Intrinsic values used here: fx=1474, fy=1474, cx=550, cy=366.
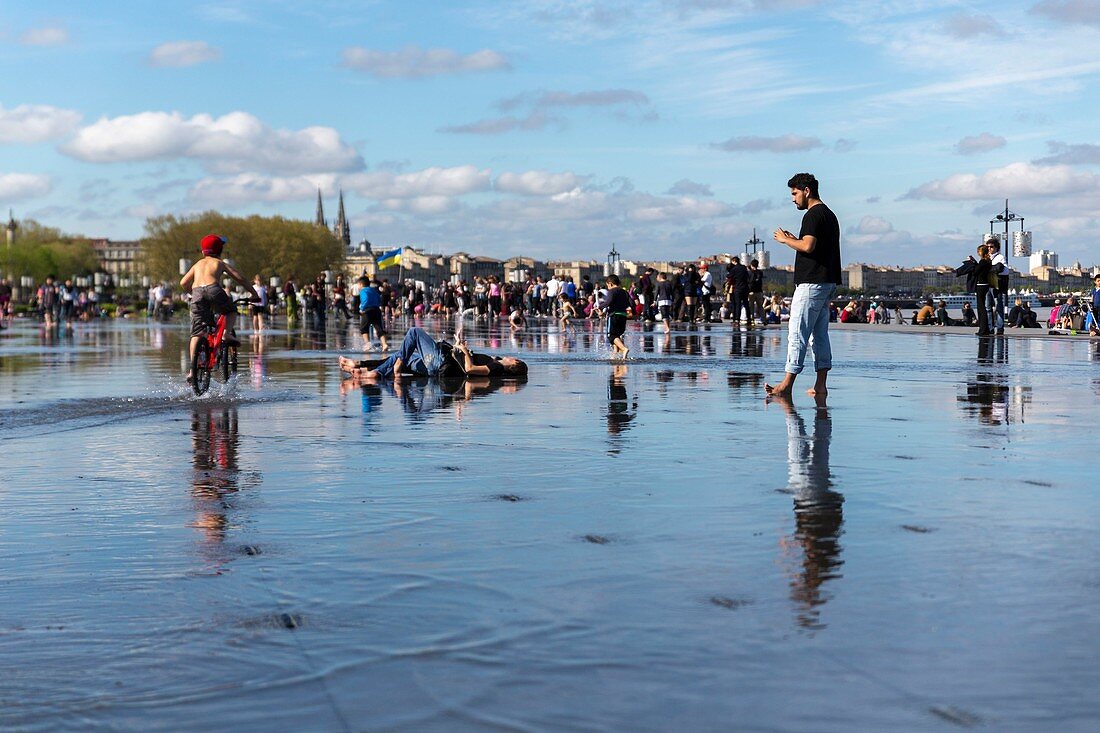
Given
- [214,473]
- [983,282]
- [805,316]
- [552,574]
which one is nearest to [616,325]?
[805,316]

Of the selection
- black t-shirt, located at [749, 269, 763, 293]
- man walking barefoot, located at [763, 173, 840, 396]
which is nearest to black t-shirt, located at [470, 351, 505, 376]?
man walking barefoot, located at [763, 173, 840, 396]

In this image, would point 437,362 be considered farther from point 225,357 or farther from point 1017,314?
point 1017,314

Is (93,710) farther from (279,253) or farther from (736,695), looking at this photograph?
(279,253)

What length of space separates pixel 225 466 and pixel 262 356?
14872mm

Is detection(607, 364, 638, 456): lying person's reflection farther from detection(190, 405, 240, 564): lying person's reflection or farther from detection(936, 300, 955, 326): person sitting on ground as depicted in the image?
detection(936, 300, 955, 326): person sitting on ground

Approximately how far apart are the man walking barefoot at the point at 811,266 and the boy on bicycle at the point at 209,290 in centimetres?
521

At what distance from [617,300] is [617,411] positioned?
919 centimetres

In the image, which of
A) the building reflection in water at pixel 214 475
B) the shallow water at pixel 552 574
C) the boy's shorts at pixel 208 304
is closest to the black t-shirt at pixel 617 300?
the boy's shorts at pixel 208 304

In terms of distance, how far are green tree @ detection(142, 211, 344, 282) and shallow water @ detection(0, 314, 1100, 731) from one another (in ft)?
441

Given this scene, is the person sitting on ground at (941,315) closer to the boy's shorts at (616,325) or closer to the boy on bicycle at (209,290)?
the boy's shorts at (616,325)

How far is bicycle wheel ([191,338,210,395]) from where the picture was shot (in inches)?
531

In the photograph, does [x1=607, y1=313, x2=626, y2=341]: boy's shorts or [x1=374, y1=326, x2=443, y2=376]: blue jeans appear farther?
[x1=607, y1=313, x2=626, y2=341]: boy's shorts

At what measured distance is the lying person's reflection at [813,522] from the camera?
4.39 m

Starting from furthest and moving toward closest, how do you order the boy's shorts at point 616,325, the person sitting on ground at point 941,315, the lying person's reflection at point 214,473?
1. the person sitting on ground at point 941,315
2. the boy's shorts at point 616,325
3. the lying person's reflection at point 214,473
